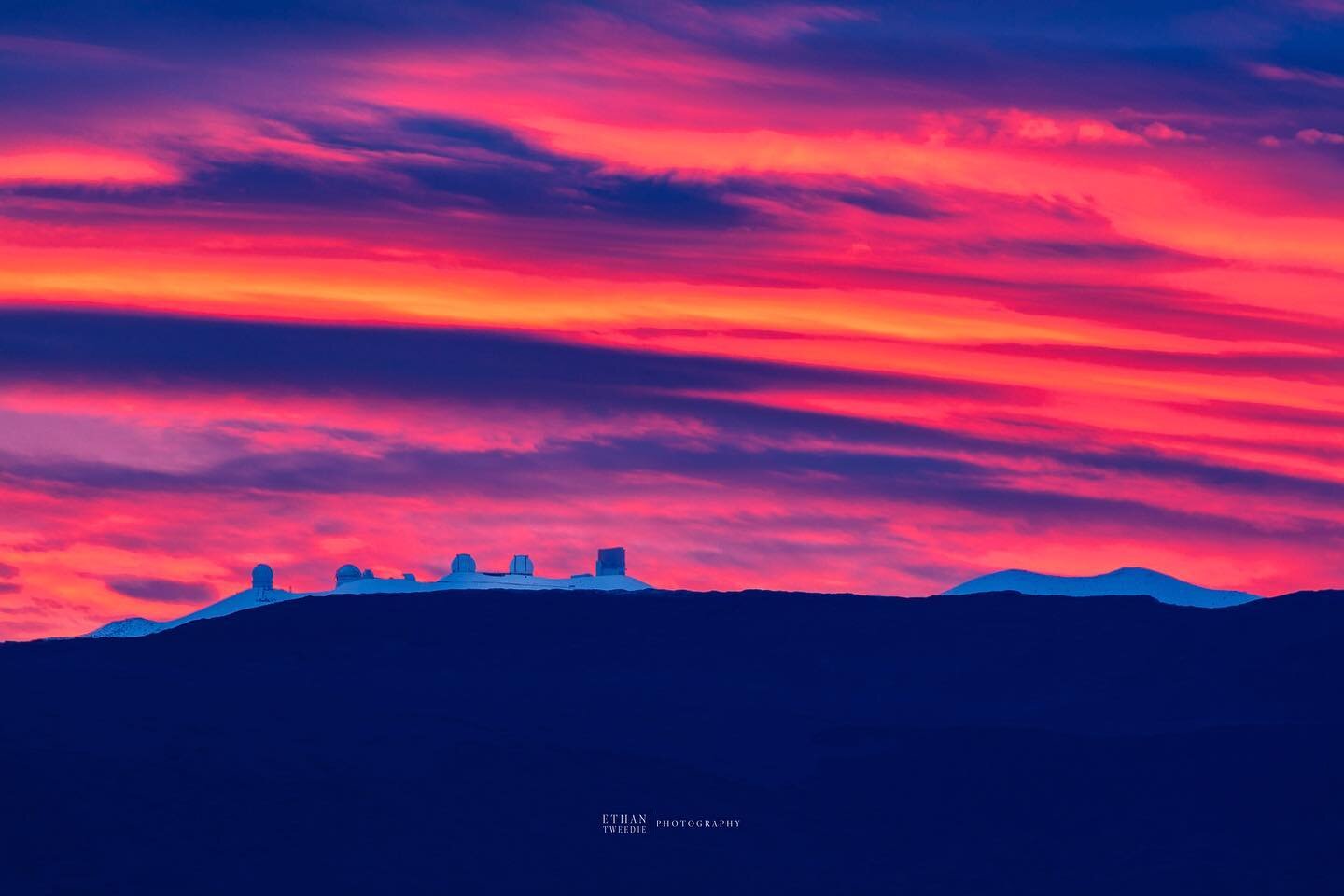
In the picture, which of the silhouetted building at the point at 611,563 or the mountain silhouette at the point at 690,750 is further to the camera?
the silhouetted building at the point at 611,563

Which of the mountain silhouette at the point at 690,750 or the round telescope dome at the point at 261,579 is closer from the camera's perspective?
the mountain silhouette at the point at 690,750

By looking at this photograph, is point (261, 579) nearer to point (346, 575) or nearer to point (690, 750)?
point (346, 575)

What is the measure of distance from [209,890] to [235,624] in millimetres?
54253

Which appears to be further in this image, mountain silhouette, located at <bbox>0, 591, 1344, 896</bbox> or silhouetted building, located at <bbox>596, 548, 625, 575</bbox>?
silhouetted building, located at <bbox>596, 548, 625, 575</bbox>

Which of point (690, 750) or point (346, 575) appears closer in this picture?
point (690, 750)

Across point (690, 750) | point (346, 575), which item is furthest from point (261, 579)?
point (690, 750)

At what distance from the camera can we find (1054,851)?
3979 inches

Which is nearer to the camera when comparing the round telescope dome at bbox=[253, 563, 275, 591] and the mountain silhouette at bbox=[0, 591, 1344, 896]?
the mountain silhouette at bbox=[0, 591, 1344, 896]

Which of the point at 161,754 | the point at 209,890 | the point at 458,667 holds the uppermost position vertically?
the point at 458,667

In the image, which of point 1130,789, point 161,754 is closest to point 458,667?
point 161,754

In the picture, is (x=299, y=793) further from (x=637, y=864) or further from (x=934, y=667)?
(x=934, y=667)

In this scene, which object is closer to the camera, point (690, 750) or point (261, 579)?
point (690, 750)

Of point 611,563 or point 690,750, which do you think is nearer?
point 690,750

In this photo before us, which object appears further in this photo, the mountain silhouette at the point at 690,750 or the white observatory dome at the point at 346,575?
the white observatory dome at the point at 346,575
